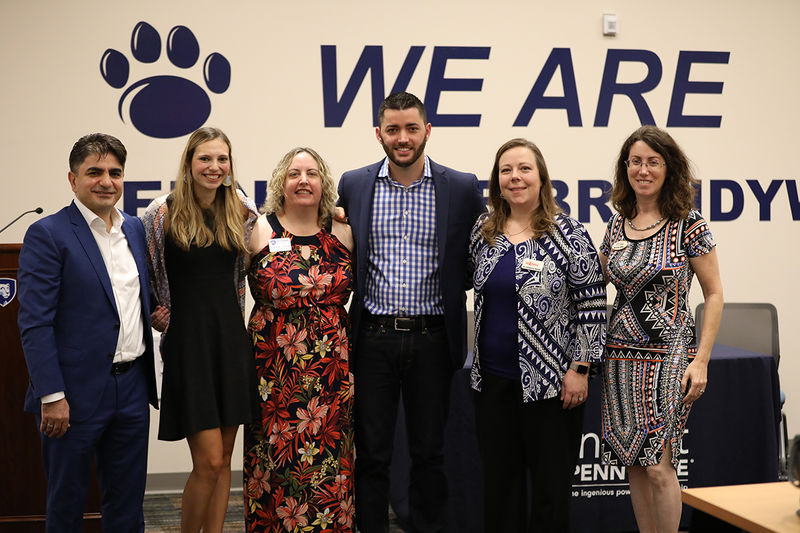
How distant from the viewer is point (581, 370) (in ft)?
8.54

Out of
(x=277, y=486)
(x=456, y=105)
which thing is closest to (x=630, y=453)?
(x=277, y=486)

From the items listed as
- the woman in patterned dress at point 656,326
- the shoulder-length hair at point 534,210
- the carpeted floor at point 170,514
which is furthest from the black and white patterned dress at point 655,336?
the carpeted floor at point 170,514

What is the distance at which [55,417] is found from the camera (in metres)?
2.34

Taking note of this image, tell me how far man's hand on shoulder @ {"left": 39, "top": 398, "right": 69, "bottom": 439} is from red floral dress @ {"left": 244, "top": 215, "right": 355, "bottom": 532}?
71cm

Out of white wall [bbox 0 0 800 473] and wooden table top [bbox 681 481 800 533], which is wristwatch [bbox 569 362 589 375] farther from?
white wall [bbox 0 0 800 473]

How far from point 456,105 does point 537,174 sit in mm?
2383

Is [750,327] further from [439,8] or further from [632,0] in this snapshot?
[439,8]

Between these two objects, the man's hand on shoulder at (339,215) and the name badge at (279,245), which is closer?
the name badge at (279,245)

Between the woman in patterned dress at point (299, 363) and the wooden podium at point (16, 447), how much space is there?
3.24 feet

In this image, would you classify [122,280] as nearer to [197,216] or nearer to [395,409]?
[197,216]

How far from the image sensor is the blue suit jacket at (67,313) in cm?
233

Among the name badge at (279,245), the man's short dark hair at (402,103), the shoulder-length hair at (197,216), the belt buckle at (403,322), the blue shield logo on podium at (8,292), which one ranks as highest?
the man's short dark hair at (402,103)

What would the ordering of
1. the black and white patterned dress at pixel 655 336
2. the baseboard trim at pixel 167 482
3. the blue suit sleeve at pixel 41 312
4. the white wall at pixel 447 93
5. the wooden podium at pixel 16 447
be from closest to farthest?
1. the blue suit sleeve at pixel 41 312
2. the black and white patterned dress at pixel 655 336
3. the wooden podium at pixel 16 447
4. the white wall at pixel 447 93
5. the baseboard trim at pixel 167 482

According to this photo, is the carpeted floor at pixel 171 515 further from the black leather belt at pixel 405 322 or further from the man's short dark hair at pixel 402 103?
the man's short dark hair at pixel 402 103
